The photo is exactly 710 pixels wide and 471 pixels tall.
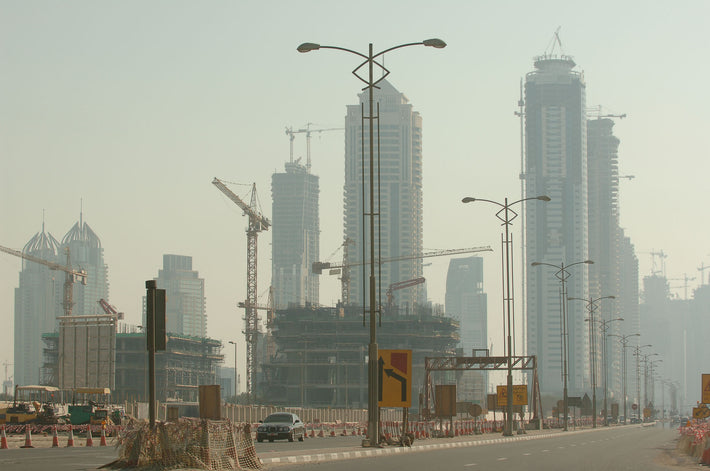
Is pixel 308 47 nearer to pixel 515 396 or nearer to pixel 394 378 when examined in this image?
pixel 394 378

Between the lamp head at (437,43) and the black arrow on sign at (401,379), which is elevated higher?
the lamp head at (437,43)

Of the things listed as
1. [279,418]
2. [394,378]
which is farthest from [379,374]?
[279,418]

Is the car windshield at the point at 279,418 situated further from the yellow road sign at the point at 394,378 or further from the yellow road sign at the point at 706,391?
the yellow road sign at the point at 706,391

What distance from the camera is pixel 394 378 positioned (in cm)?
3841

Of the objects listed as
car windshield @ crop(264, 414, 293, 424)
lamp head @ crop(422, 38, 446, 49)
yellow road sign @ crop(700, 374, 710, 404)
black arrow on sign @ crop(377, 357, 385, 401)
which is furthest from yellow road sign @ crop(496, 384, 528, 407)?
lamp head @ crop(422, 38, 446, 49)

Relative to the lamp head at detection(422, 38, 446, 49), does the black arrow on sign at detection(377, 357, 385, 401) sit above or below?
below

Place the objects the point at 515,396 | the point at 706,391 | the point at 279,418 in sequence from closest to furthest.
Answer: the point at 279,418 → the point at 706,391 → the point at 515,396

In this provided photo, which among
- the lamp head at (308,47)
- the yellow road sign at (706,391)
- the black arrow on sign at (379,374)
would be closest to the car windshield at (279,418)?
the black arrow on sign at (379,374)

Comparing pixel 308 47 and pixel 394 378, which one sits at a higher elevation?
pixel 308 47

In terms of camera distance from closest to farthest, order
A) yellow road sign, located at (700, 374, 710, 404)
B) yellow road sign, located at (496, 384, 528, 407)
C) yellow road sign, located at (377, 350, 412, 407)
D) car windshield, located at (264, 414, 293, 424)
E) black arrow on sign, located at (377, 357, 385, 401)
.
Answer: black arrow on sign, located at (377, 357, 385, 401) < yellow road sign, located at (377, 350, 412, 407) < car windshield, located at (264, 414, 293, 424) < yellow road sign, located at (700, 374, 710, 404) < yellow road sign, located at (496, 384, 528, 407)

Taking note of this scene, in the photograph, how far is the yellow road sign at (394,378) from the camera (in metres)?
38.1

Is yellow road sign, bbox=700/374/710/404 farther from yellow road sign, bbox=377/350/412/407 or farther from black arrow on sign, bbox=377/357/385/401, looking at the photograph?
black arrow on sign, bbox=377/357/385/401

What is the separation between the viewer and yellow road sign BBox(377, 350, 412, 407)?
125ft

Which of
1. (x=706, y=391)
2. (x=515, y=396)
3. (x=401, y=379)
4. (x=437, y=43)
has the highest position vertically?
(x=437, y=43)
